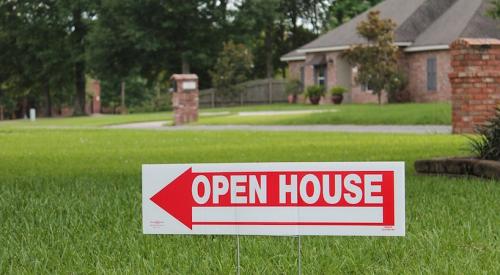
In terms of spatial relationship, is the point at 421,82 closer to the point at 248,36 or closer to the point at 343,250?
the point at 248,36

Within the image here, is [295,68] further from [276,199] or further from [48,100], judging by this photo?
[276,199]

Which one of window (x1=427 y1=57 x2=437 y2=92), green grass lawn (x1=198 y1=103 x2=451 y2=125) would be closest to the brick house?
window (x1=427 y1=57 x2=437 y2=92)

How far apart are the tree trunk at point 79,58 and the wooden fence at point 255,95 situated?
789 centimetres

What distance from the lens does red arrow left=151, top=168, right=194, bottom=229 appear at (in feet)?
14.9

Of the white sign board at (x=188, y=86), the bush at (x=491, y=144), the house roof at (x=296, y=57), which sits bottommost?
the bush at (x=491, y=144)

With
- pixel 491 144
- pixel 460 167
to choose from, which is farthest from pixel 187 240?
pixel 491 144

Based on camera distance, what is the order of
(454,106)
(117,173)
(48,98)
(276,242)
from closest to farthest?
1. (276,242)
2. (117,173)
3. (454,106)
4. (48,98)

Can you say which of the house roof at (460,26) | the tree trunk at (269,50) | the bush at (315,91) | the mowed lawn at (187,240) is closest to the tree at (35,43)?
the tree trunk at (269,50)

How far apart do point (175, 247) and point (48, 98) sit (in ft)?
201

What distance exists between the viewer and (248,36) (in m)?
57.3

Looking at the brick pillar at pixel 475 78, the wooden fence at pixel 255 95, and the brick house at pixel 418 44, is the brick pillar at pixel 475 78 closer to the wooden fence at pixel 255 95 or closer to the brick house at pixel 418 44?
the brick house at pixel 418 44

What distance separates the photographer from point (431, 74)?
146ft

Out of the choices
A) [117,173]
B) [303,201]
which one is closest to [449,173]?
[117,173]

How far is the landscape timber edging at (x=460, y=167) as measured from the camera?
1022cm
